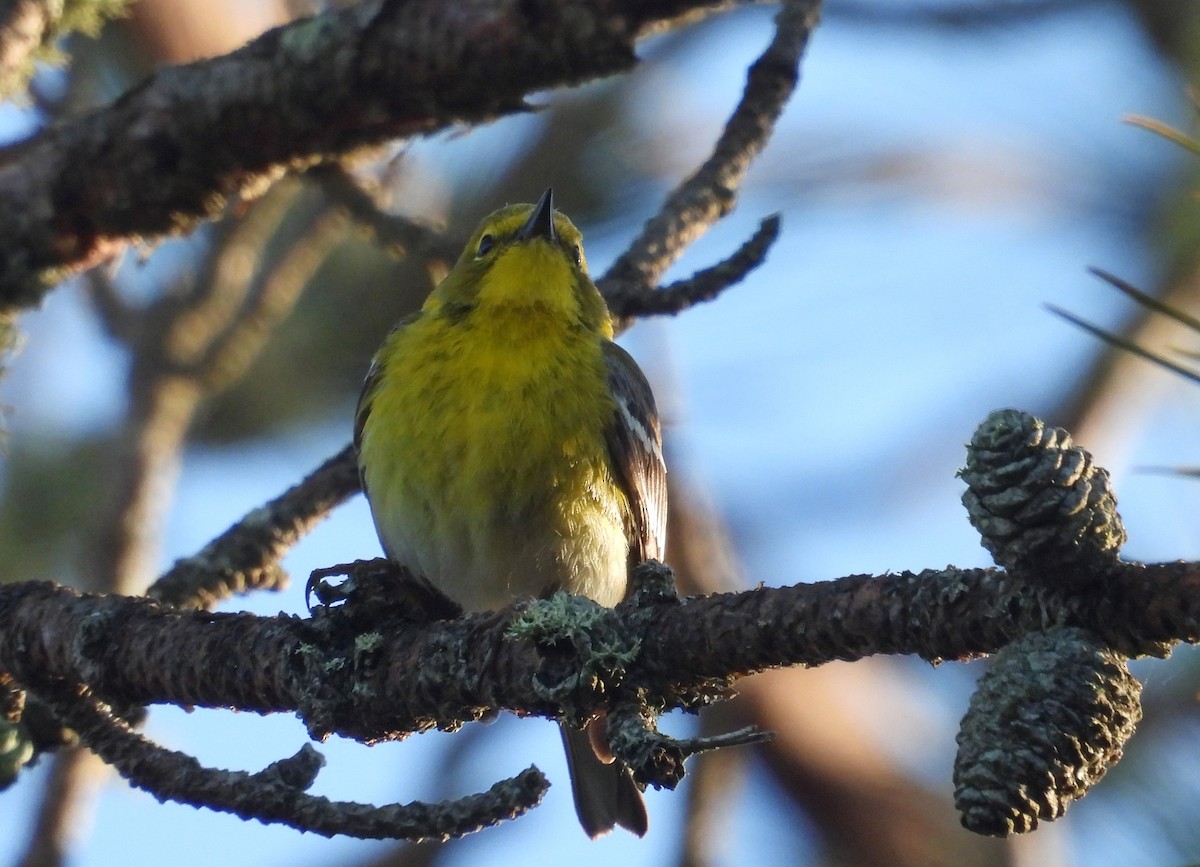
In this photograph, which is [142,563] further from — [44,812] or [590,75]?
→ [590,75]

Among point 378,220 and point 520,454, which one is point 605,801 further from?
point 378,220

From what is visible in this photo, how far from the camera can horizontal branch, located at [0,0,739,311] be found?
351 cm

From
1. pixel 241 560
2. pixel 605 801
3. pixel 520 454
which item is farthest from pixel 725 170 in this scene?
pixel 605 801

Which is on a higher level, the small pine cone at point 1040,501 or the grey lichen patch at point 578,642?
the small pine cone at point 1040,501

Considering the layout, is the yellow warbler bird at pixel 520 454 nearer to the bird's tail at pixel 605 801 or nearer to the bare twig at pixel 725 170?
the bird's tail at pixel 605 801

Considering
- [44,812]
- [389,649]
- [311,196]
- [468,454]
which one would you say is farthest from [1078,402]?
[44,812]

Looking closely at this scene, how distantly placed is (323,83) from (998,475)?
2558mm

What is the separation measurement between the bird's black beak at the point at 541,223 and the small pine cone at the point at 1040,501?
9.80ft

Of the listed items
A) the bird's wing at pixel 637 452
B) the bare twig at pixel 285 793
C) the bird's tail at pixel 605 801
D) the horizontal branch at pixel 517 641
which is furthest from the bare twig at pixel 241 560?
the bird's tail at pixel 605 801

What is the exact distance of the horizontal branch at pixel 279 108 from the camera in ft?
11.5

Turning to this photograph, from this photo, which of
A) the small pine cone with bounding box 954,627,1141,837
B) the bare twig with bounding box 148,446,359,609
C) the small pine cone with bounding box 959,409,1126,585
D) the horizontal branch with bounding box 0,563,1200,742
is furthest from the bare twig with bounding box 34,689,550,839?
the small pine cone with bounding box 959,409,1126,585

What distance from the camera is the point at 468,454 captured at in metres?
3.83

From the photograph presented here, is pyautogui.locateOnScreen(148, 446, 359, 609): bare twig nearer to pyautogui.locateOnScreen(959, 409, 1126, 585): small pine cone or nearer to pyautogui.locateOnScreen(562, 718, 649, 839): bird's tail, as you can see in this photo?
pyautogui.locateOnScreen(562, 718, 649, 839): bird's tail

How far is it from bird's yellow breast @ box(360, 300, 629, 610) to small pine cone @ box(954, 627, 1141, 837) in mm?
2139
